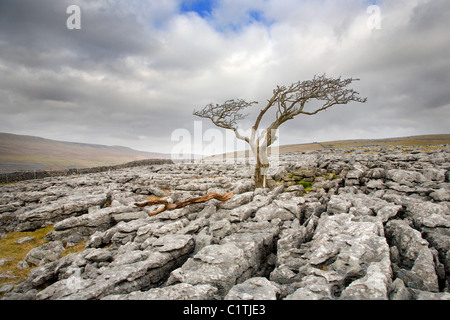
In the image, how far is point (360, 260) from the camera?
8188 millimetres

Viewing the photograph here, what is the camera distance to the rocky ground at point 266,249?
733 centimetres

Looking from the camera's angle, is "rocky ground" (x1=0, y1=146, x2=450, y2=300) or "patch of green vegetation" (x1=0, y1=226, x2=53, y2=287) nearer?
"rocky ground" (x1=0, y1=146, x2=450, y2=300)

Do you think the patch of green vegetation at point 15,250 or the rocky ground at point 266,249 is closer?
the rocky ground at point 266,249

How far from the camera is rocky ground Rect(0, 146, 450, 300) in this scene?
7328 mm

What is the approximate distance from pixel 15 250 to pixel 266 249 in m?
18.7

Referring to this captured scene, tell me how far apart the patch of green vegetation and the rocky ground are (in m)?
0.68

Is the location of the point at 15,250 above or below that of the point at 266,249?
below

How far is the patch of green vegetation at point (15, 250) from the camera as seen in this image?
40.4ft

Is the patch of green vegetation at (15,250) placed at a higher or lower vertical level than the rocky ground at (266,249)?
lower

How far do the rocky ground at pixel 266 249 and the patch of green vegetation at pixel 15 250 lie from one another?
681 millimetres

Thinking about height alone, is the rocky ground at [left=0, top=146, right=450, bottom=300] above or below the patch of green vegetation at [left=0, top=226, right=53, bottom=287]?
above

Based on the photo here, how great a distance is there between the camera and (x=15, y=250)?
15.8 metres

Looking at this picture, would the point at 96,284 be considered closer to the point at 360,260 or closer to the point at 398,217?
the point at 360,260
